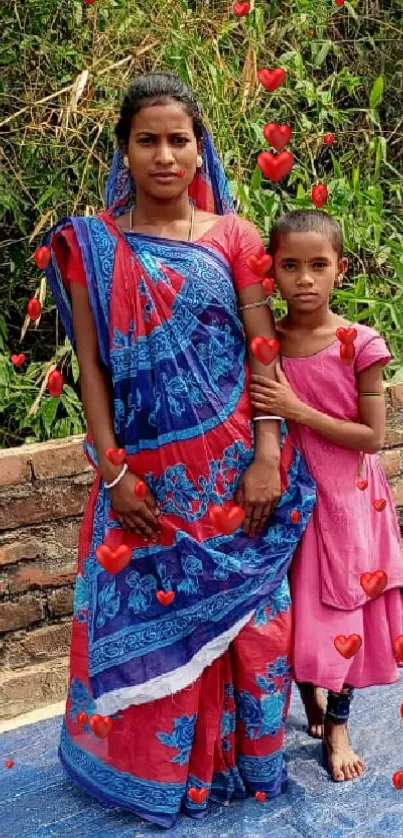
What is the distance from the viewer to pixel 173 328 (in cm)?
208

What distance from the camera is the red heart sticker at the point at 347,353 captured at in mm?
2184

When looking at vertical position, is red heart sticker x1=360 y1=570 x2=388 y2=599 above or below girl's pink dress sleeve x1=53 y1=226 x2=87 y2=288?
below

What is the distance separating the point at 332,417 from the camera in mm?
2234

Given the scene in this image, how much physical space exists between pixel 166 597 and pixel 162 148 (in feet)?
3.05

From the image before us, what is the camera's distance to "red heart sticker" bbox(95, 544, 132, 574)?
212cm

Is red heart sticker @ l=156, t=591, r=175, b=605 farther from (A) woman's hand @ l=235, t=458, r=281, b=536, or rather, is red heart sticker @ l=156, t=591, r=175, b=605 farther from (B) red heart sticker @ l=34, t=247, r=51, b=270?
(B) red heart sticker @ l=34, t=247, r=51, b=270

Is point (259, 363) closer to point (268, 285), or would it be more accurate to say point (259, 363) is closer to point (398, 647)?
point (268, 285)

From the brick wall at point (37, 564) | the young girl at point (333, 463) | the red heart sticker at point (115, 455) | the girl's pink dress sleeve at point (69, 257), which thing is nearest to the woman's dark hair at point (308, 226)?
the young girl at point (333, 463)

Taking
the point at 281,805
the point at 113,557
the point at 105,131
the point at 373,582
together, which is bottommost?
the point at 281,805

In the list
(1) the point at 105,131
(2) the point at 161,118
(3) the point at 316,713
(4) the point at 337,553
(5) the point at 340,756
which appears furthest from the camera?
(1) the point at 105,131

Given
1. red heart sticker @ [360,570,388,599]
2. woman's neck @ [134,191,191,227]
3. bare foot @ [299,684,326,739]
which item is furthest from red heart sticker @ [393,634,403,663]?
woman's neck @ [134,191,191,227]

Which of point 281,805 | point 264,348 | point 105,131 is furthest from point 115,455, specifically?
point 105,131

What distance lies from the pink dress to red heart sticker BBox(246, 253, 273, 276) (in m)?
0.22

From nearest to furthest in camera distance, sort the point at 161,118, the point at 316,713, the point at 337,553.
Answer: the point at 161,118 < the point at 337,553 < the point at 316,713
